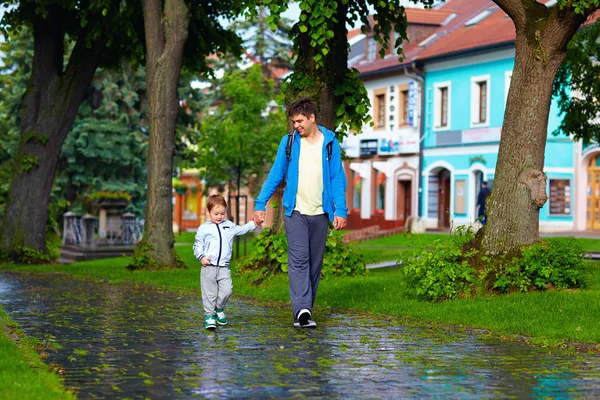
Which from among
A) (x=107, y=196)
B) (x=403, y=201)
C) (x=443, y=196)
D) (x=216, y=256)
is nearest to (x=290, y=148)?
(x=216, y=256)

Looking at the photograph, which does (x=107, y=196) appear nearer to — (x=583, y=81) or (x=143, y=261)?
(x=143, y=261)

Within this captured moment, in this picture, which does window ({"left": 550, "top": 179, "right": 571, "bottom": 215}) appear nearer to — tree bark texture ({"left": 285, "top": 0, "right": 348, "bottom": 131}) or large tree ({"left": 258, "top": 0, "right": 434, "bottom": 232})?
large tree ({"left": 258, "top": 0, "right": 434, "bottom": 232})

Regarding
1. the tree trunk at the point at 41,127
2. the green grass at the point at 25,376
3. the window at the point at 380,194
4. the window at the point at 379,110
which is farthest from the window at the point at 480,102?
the green grass at the point at 25,376

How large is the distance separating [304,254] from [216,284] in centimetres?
95

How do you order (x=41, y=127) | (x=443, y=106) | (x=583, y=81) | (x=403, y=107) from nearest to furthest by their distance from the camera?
(x=583, y=81), (x=41, y=127), (x=443, y=106), (x=403, y=107)

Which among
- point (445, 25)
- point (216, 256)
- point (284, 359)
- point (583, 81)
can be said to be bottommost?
point (284, 359)

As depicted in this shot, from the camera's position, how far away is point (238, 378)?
318 inches

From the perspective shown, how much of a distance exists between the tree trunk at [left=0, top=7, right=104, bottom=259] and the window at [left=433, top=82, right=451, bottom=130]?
28384 millimetres

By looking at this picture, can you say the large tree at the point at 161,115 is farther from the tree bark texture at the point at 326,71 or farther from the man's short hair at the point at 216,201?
the man's short hair at the point at 216,201

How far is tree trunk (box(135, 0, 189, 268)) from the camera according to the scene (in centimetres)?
2225

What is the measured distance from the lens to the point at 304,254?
11.5m

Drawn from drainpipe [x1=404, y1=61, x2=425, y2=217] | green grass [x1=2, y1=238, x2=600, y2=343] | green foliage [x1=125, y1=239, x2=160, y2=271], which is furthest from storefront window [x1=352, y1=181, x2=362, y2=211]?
green grass [x1=2, y1=238, x2=600, y2=343]

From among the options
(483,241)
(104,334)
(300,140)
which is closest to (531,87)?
(483,241)

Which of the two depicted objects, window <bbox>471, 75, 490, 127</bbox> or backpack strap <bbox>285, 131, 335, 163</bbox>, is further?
window <bbox>471, 75, 490, 127</bbox>
